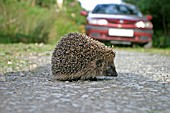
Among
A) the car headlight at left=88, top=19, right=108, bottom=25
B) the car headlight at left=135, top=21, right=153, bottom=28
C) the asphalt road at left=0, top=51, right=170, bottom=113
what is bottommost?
the asphalt road at left=0, top=51, right=170, bottom=113

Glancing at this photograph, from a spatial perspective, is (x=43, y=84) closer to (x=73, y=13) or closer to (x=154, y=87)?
(x=154, y=87)

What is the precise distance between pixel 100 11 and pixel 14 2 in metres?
3.33

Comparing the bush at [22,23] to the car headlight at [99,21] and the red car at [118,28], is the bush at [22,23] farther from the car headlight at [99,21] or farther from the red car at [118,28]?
the car headlight at [99,21]

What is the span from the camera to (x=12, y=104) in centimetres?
404

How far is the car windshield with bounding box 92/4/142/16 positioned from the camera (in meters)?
15.3

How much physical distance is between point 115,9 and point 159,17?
8576mm

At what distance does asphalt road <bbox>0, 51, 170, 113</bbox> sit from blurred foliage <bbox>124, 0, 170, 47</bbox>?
14527 millimetres

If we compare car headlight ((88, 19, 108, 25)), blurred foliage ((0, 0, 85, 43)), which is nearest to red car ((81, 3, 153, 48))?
car headlight ((88, 19, 108, 25))

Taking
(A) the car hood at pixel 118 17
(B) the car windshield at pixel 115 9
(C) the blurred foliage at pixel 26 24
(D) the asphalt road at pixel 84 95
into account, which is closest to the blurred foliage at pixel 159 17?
(B) the car windshield at pixel 115 9

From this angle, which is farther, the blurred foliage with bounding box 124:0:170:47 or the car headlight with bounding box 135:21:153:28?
the blurred foliage with bounding box 124:0:170:47

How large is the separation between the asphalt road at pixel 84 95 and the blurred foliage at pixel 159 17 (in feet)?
47.7

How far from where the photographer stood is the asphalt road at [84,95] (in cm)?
391

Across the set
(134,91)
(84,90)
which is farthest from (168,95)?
Answer: (84,90)

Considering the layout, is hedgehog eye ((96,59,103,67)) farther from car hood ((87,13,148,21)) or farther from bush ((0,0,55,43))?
bush ((0,0,55,43))
